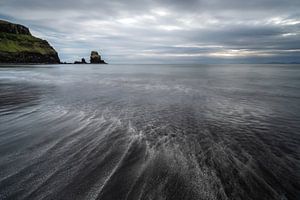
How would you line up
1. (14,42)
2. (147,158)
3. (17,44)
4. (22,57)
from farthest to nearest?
(14,42)
(17,44)
(22,57)
(147,158)

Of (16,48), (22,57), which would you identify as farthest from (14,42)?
(22,57)

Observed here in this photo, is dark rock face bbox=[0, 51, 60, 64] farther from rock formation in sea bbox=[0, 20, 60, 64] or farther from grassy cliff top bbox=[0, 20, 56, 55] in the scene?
grassy cliff top bbox=[0, 20, 56, 55]

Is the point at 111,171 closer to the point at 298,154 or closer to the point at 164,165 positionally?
the point at 164,165

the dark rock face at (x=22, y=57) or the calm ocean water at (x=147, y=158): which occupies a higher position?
the dark rock face at (x=22, y=57)

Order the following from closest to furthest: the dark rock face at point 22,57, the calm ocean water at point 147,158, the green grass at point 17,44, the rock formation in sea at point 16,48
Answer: the calm ocean water at point 147,158
the dark rock face at point 22,57
the rock formation in sea at point 16,48
the green grass at point 17,44

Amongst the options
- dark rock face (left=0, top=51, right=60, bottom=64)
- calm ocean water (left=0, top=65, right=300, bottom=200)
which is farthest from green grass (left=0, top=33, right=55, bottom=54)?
calm ocean water (left=0, top=65, right=300, bottom=200)

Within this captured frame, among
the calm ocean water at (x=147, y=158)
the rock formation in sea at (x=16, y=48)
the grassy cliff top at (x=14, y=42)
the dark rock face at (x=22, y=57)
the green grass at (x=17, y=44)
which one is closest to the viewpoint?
the calm ocean water at (x=147, y=158)

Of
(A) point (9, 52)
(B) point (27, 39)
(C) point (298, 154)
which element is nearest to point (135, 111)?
(C) point (298, 154)

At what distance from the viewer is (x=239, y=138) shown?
7867 mm

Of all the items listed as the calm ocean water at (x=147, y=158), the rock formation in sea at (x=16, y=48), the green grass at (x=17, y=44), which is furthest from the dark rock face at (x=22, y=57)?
the calm ocean water at (x=147, y=158)

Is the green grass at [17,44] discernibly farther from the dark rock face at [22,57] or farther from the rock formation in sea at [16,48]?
the dark rock face at [22,57]

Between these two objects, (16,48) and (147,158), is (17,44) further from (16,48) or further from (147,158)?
(147,158)

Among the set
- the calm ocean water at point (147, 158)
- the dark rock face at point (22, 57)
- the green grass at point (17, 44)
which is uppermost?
Answer: the green grass at point (17, 44)

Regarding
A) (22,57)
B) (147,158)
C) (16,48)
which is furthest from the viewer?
(22,57)
